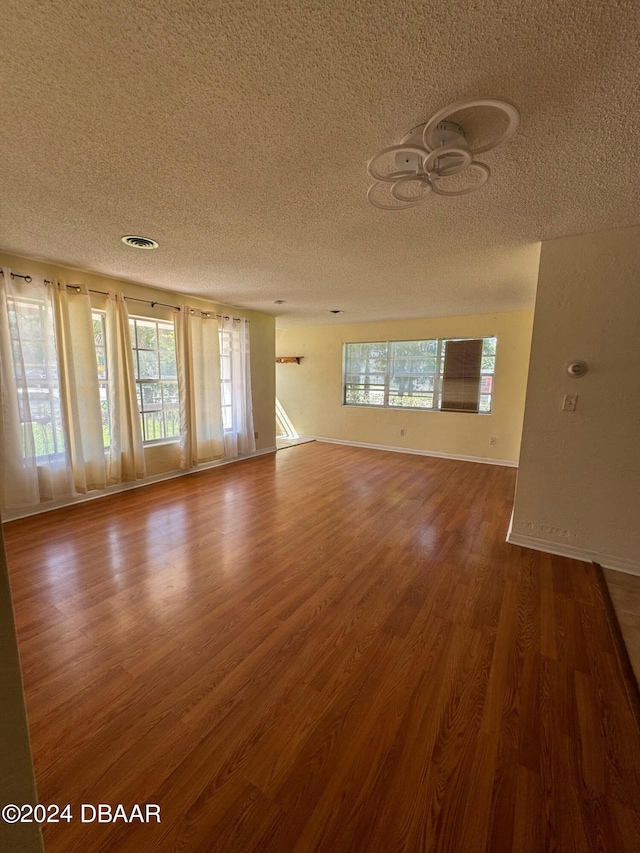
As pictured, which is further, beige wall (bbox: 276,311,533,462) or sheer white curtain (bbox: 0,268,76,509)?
beige wall (bbox: 276,311,533,462)

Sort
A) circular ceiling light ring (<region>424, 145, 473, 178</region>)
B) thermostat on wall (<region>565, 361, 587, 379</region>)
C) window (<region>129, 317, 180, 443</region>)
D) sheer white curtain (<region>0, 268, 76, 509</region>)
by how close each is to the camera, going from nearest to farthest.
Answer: circular ceiling light ring (<region>424, 145, 473, 178</region>)
thermostat on wall (<region>565, 361, 587, 379</region>)
sheer white curtain (<region>0, 268, 76, 509</region>)
window (<region>129, 317, 180, 443</region>)

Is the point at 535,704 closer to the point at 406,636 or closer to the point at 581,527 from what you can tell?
the point at 406,636

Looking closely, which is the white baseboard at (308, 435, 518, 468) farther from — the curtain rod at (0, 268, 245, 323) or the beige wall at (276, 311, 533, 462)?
the curtain rod at (0, 268, 245, 323)

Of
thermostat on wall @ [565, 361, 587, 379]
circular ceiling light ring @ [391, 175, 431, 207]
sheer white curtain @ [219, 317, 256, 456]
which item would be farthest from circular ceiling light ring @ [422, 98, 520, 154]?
sheer white curtain @ [219, 317, 256, 456]

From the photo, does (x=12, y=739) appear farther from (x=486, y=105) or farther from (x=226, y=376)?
(x=226, y=376)

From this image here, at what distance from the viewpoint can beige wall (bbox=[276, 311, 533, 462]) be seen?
506 cm

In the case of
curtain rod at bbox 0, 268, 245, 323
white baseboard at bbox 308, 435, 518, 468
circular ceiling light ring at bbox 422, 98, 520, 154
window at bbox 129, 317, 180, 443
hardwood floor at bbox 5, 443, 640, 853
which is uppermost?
circular ceiling light ring at bbox 422, 98, 520, 154

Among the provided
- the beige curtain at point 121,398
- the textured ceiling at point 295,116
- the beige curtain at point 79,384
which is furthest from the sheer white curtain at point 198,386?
the textured ceiling at point 295,116

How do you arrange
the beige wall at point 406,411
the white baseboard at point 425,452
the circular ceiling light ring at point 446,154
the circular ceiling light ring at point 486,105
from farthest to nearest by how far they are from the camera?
the white baseboard at point 425,452 → the beige wall at point 406,411 → the circular ceiling light ring at point 446,154 → the circular ceiling light ring at point 486,105

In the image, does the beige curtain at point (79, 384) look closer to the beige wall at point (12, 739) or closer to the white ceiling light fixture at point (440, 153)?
the white ceiling light fixture at point (440, 153)

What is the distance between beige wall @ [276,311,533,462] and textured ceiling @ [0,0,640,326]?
2.69 meters

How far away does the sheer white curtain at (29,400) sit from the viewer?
291 cm

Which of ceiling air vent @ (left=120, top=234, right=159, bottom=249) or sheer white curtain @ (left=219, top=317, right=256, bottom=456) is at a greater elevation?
ceiling air vent @ (left=120, top=234, right=159, bottom=249)

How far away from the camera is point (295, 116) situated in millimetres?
1340
